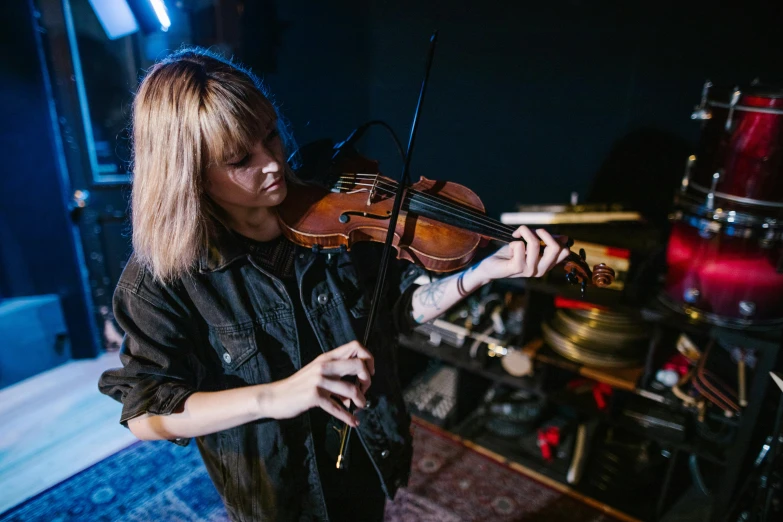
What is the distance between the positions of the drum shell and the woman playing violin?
0.90m

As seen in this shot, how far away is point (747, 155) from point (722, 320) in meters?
0.57

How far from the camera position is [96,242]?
3.19 m

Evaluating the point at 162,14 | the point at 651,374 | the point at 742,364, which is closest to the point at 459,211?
the point at 651,374

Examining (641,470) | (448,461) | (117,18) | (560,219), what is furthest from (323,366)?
(117,18)

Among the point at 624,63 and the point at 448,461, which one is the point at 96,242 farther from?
the point at 624,63

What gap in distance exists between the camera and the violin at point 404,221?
114 centimetres

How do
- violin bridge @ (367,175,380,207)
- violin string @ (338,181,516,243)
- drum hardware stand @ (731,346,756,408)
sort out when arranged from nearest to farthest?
violin string @ (338,181,516,243), violin bridge @ (367,175,380,207), drum hardware stand @ (731,346,756,408)

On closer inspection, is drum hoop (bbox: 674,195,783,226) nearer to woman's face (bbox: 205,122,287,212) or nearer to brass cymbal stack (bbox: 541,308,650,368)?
brass cymbal stack (bbox: 541,308,650,368)

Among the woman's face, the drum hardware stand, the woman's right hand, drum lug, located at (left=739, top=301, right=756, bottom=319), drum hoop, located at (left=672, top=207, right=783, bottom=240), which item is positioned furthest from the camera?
the drum hardware stand

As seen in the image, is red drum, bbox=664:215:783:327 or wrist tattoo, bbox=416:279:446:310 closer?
wrist tattoo, bbox=416:279:446:310

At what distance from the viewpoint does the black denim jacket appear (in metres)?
0.96

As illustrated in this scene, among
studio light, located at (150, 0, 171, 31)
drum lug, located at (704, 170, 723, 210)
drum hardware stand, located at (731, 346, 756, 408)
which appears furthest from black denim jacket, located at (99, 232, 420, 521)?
studio light, located at (150, 0, 171, 31)

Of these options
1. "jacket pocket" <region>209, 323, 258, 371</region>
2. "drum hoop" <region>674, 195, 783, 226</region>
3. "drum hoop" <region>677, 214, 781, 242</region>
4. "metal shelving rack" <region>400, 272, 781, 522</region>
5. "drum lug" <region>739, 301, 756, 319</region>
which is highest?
"drum hoop" <region>674, 195, 783, 226</region>

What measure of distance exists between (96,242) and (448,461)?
2.58m
